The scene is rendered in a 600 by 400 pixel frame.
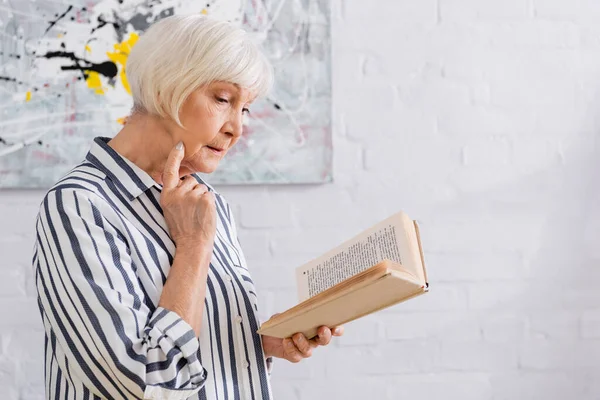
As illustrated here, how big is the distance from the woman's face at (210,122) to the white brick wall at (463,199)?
0.63 m

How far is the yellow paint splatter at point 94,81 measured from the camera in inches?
64.4

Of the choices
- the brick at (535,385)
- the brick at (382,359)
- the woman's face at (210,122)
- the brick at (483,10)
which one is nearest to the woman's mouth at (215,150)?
the woman's face at (210,122)

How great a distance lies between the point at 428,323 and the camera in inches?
70.7

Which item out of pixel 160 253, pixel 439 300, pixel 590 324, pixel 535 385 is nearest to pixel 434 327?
pixel 439 300

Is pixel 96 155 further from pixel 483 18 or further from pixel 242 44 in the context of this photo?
pixel 483 18

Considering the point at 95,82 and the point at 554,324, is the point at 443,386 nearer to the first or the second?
the point at 554,324

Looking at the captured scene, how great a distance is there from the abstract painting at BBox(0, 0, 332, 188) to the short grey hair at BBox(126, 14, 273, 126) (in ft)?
2.07

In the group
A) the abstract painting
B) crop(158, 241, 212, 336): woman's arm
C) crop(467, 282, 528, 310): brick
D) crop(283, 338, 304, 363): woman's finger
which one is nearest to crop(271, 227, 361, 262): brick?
the abstract painting

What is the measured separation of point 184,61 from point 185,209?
22cm

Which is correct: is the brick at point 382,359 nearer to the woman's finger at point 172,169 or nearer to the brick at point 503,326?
the brick at point 503,326

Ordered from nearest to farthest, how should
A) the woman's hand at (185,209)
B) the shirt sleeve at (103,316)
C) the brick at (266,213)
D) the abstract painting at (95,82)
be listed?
the shirt sleeve at (103,316), the woman's hand at (185,209), the abstract painting at (95,82), the brick at (266,213)

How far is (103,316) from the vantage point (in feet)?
2.75

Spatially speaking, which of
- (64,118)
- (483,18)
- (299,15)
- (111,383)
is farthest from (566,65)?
(111,383)

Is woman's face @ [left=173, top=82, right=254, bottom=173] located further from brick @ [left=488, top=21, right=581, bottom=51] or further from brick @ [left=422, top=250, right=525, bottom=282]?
brick @ [left=488, top=21, right=581, bottom=51]
